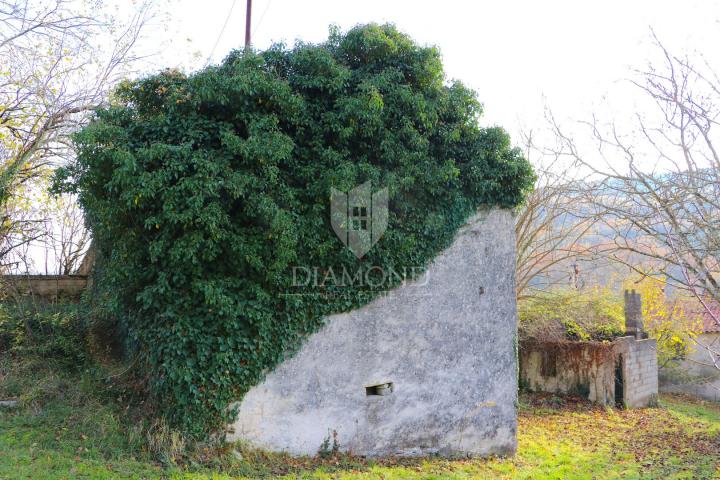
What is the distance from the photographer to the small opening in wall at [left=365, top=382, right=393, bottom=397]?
802 cm

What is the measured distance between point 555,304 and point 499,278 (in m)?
6.23

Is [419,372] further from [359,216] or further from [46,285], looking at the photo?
[46,285]

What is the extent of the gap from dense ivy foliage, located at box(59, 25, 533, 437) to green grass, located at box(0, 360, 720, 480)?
27.4 inches

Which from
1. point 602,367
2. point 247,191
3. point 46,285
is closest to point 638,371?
point 602,367

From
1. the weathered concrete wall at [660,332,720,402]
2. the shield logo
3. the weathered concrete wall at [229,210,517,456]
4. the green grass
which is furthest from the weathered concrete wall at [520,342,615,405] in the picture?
the shield logo

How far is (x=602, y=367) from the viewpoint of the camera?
1336 cm

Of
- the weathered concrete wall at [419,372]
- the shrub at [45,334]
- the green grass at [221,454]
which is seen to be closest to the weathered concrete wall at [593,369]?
the green grass at [221,454]

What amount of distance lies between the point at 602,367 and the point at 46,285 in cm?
1340

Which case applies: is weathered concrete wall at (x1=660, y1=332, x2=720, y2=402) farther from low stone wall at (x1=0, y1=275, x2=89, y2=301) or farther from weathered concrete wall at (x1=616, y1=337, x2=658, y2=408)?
low stone wall at (x1=0, y1=275, x2=89, y2=301)

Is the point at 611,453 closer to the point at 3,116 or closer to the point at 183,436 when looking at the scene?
the point at 183,436

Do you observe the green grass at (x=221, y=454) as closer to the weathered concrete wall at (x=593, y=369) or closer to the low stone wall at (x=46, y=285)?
the weathered concrete wall at (x=593, y=369)

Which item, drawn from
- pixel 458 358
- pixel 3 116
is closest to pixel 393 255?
pixel 458 358

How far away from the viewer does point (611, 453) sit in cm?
914

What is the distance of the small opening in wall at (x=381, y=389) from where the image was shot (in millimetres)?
8023
